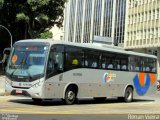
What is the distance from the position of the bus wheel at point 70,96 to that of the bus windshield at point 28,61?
2177 mm

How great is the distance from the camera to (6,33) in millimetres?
58375

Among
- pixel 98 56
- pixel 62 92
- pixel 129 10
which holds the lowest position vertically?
pixel 62 92

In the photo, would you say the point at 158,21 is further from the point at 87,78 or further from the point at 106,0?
the point at 87,78

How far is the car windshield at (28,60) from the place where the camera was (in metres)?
20.4

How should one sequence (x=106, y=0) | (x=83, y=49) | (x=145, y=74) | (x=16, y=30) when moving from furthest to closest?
(x=106, y=0)
(x=16, y=30)
(x=145, y=74)
(x=83, y=49)

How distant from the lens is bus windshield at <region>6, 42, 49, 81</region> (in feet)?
66.7

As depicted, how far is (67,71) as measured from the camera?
71.1 ft

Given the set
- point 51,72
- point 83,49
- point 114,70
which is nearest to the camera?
point 51,72

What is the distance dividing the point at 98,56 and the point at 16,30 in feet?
116

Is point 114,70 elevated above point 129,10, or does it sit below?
below

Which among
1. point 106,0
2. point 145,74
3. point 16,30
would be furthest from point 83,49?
point 106,0

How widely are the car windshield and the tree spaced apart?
103 feet

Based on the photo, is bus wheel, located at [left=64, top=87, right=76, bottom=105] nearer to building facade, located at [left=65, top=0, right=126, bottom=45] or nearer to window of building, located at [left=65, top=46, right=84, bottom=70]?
window of building, located at [left=65, top=46, right=84, bottom=70]

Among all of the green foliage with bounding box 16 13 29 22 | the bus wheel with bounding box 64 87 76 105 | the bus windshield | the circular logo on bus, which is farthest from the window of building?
the green foliage with bounding box 16 13 29 22
